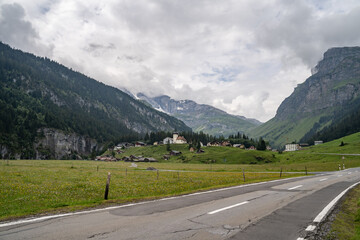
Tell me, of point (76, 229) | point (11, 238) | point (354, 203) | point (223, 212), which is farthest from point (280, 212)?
point (11, 238)

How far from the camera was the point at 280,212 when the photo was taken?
11633 millimetres

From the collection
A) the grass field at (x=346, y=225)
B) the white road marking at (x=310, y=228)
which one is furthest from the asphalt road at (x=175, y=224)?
the grass field at (x=346, y=225)

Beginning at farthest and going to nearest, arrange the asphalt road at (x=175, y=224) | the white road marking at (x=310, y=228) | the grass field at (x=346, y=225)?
the white road marking at (x=310, y=228)
the grass field at (x=346, y=225)
the asphalt road at (x=175, y=224)

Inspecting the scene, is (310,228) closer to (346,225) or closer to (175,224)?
(346,225)

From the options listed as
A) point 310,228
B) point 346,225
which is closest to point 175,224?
point 310,228

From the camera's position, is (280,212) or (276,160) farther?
(276,160)

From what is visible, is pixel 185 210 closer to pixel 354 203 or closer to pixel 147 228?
pixel 147 228

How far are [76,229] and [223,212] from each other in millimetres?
7105

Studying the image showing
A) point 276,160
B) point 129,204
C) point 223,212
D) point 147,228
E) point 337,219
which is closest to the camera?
point 147,228

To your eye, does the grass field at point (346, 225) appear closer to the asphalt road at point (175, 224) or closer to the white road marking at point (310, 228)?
the white road marking at point (310, 228)

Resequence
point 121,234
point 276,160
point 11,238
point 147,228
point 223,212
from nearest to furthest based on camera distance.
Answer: point 11,238 → point 121,234 → point 147,228 → point 223,212 → point 276,160

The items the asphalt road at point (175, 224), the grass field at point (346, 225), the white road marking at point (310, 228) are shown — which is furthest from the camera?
the white road marking at point (310, 228)

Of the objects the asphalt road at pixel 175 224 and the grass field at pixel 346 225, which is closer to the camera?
the asphalt road at pixel 175 224

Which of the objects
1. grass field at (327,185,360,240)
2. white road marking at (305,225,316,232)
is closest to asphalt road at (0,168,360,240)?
white road marking at (305,225,316,232)
